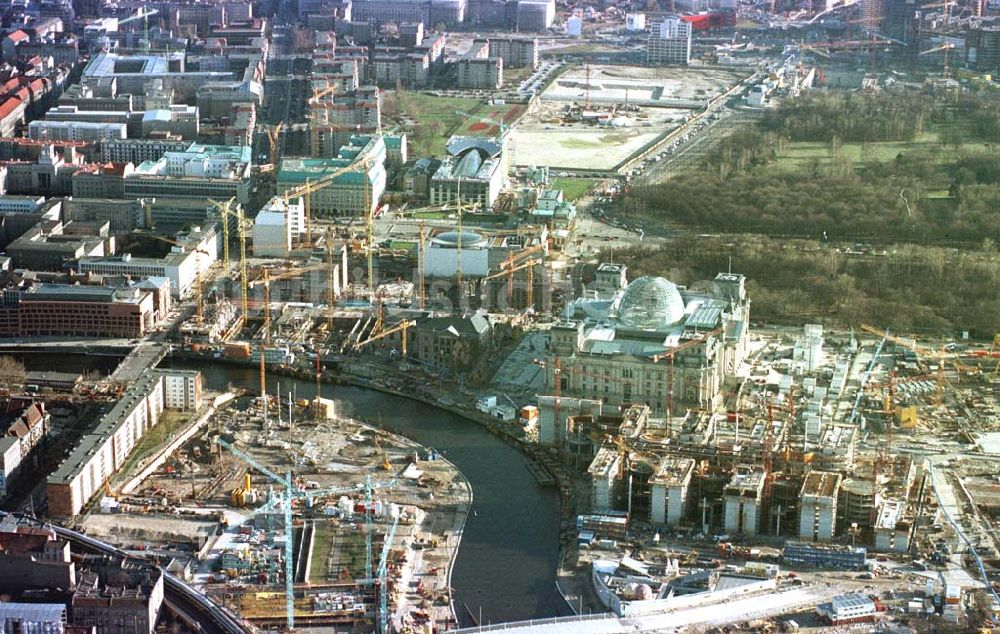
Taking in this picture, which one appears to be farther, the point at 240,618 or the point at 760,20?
the point at 760,20

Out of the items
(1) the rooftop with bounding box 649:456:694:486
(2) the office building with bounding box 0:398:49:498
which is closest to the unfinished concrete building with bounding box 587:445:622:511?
(1) the rooftop with bounding box 649:456:694:486

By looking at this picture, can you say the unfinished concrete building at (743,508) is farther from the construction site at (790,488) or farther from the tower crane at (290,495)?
the tower crane at (290,495)

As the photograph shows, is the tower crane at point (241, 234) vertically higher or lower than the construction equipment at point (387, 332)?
higher

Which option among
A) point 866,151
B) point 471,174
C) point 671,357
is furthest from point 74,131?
point 671,357

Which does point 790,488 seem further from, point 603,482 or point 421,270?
point 421,270

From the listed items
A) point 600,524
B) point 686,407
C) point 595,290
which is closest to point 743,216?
point 595,290

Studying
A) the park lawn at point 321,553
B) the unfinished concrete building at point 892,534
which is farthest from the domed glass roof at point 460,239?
the unfinished concrete building at point 892,534

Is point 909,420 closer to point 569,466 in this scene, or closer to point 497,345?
point 569,466
